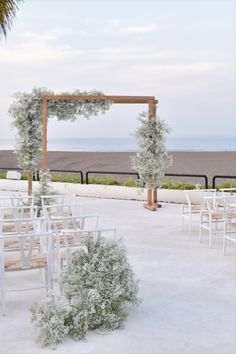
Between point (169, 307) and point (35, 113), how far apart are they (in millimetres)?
7548

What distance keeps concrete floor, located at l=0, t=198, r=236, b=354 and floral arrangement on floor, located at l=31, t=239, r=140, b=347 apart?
0.11 metres

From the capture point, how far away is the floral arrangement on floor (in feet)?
14.9

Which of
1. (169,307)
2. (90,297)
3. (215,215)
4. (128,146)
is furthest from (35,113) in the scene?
(128,146)

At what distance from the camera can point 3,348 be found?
4.33 m

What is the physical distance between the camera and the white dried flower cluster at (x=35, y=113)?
12008 millimetres

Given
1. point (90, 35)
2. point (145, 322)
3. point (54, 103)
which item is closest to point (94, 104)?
point (54, 103)

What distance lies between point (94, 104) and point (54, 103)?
0.84 meters

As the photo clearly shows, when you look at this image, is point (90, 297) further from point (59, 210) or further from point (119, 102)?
point (119, 102)

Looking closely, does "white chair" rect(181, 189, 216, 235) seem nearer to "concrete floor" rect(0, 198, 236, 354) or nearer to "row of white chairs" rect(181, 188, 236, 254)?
"row of white chairs" rect(181, 188, 236, 254)

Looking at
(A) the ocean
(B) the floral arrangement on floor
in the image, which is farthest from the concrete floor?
(A) the ocean

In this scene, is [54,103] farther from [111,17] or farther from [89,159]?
[89,159]

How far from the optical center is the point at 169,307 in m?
5.30

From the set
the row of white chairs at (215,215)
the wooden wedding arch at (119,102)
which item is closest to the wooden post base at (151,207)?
the wooden wedding arch at (119,102)

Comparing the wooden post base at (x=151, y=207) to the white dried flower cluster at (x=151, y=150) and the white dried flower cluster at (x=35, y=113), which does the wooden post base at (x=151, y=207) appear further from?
the white dried flower cluster at (x=35, y=113)
